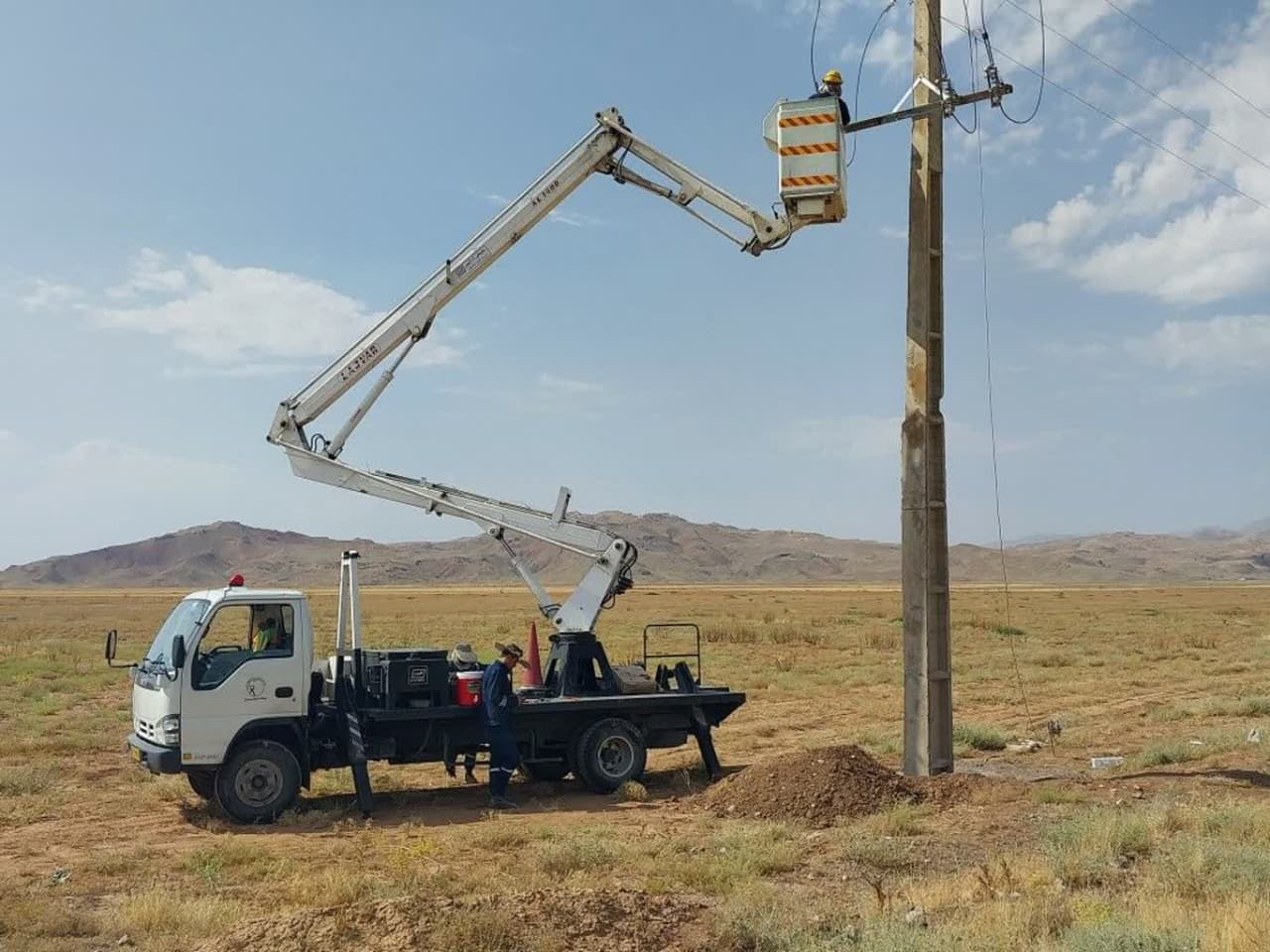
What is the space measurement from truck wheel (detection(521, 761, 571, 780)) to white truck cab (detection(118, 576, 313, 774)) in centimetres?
301

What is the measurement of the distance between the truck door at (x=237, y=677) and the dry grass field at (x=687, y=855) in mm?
995

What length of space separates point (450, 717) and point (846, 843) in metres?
4.96

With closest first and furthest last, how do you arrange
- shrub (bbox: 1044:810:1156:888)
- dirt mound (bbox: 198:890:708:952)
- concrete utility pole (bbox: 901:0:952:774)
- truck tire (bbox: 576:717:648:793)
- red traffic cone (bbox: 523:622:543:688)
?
dirt mound (bbox: 198:890:708:952) → shrub (bbox: 1044:810:1156:888) → concrete utility pole (bbox: 901:0:952:774) → truck tire (bbox: 576:717:648:793) → red traffic cone (bbox: 523:622:543:688)

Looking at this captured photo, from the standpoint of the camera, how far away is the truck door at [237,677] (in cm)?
1217

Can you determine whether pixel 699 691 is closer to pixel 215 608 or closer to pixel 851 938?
pixel 215 608

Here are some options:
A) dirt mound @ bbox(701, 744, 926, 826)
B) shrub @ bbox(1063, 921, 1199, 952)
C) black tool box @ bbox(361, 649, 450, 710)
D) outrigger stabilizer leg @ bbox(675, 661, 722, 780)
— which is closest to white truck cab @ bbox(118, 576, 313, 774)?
black tool box @ bbox(361, 649, 450, 710)

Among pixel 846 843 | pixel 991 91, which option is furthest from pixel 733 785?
pixel 991 91

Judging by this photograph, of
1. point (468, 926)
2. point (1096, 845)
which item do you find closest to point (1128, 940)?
point (1096, 845)

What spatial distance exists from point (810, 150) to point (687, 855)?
7.42m

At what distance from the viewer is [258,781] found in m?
12.5

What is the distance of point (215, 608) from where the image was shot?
12.4 metres

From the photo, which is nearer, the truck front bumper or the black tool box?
the truck front bumper

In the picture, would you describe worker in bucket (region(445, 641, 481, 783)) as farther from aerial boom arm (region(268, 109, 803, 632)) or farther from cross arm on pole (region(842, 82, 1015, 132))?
cross arm on pole (region(842, 82, 1015, 132))

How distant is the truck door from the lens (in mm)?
12172
